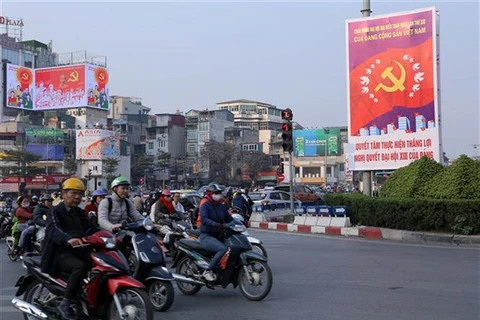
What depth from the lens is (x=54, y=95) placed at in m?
74.4

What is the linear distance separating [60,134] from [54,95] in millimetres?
5254

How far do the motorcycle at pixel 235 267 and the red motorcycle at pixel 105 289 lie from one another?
2.19 metres

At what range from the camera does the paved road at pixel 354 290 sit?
23.0 ft

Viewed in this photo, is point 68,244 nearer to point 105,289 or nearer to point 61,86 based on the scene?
point 105,289

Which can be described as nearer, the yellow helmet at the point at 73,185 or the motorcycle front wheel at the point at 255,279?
the yellow helmet at the point at 73,185

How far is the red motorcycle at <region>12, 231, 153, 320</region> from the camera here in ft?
18.8

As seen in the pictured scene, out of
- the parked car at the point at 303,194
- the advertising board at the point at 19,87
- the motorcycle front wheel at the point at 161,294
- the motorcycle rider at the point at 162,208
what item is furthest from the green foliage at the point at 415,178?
the advertising board at the point at 19,87

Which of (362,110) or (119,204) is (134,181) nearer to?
(362,110)

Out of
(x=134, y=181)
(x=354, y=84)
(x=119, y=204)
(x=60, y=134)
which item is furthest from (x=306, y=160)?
(x=119, y=204)

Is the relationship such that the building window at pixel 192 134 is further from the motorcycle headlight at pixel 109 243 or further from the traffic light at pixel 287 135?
the motorcycle headlight at pixel 109 243

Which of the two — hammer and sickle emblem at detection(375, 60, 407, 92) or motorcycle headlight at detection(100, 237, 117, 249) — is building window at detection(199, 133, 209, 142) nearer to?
hammer and sickle emblem at detection(375, 60, 407, 92)

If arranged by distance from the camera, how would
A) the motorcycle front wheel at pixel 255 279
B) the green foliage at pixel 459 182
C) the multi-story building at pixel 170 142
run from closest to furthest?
1. the motorcycle front wheel at pixel 255 279
2. the green foliage at pixel 459 182
3. the multi-story building at pixel 170 142

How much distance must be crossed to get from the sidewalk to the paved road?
1.72 meters

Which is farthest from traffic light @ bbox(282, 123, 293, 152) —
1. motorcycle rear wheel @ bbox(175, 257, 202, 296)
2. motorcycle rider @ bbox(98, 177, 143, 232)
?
motorcycle rider @ bbox(98, 177, 143, 232)
